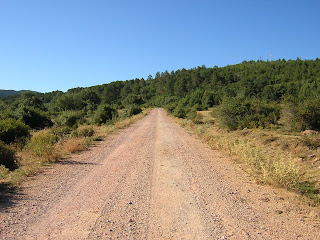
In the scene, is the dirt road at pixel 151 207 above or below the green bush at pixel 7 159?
below

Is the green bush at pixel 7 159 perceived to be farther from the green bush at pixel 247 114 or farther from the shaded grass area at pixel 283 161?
the green bush at pixel 247 114

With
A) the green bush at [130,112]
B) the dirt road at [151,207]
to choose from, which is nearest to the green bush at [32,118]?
the green bush at [130,112]

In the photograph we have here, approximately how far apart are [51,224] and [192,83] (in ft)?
358

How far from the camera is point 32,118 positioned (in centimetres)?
2822

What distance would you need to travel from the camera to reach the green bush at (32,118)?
89.3ft

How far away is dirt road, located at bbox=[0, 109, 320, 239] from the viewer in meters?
3.51

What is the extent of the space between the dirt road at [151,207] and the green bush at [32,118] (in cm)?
2351

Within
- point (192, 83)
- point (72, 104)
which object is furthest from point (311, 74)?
point (72, 104)

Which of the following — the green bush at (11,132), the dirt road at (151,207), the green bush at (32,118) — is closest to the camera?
the dirt road at (151,207)

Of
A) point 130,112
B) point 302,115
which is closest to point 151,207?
point 302,115

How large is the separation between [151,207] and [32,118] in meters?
28.4

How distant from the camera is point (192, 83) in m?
110

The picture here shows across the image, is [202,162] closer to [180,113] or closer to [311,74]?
[180,113]

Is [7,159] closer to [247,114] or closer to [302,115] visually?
[247,114]
